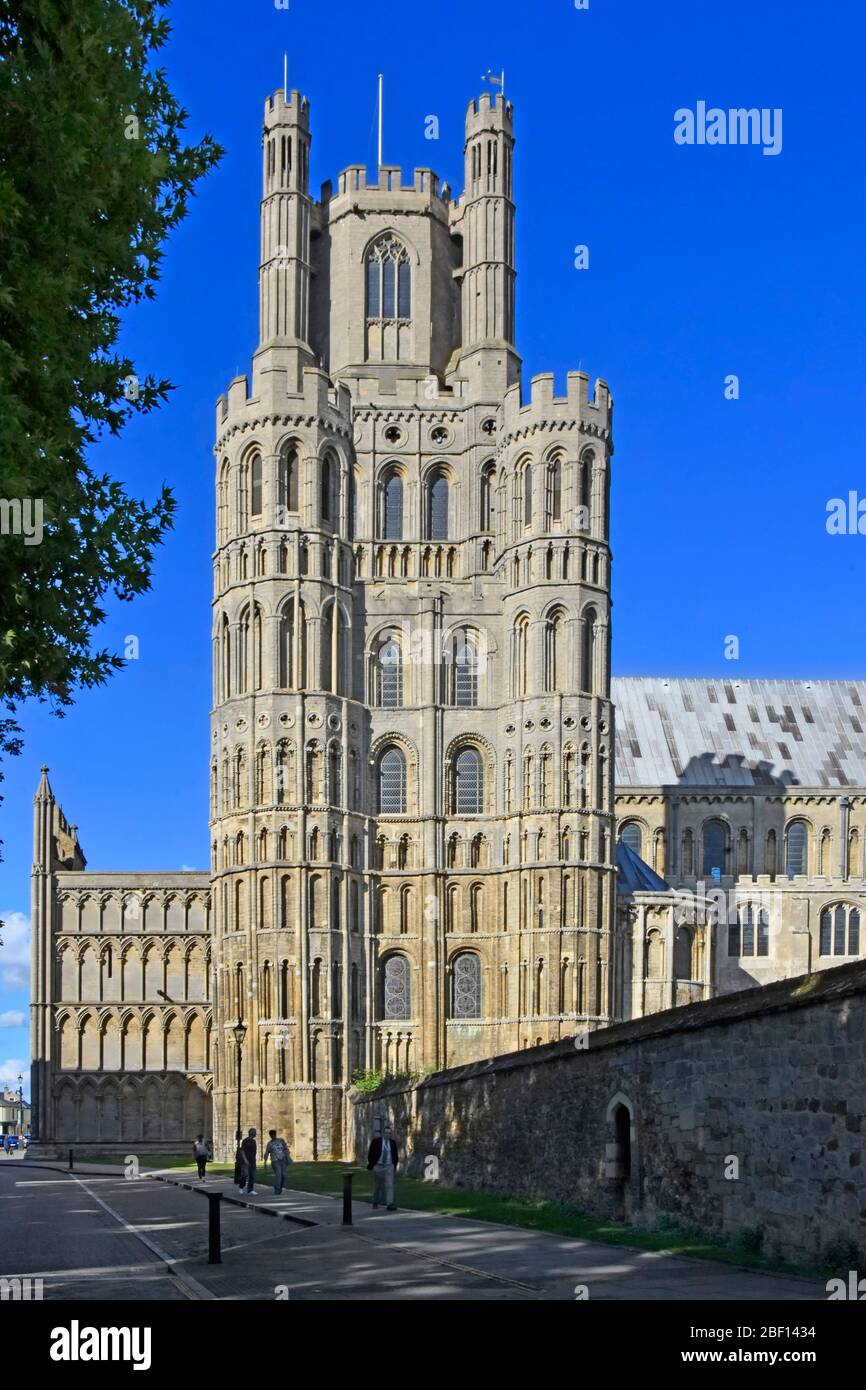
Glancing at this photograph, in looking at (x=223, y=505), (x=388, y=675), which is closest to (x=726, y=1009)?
(x=388, y=675)

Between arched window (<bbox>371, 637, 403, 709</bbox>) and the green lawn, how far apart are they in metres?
27.2

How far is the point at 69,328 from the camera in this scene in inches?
683

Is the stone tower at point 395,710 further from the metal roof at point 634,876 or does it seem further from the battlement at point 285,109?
the metal roof at point 634,876

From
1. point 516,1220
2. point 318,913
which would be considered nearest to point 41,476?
point 516,1220

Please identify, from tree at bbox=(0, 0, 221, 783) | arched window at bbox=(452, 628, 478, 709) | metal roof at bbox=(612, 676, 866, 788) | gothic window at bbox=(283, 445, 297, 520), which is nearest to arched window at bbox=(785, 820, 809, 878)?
metal roof at bbox=(612, 676, 866, 788)

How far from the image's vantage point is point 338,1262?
71.5ft

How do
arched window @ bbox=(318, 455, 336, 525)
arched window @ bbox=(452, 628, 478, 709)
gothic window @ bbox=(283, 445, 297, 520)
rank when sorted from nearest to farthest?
1. gothic window @ bbox=(283, 445, 297, 520)
2. arched window @ bbox=(318, 455, 336, 525)
3. arched window @ bbox=(452, 628, 478, 709)

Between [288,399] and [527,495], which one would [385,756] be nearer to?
[527,495]

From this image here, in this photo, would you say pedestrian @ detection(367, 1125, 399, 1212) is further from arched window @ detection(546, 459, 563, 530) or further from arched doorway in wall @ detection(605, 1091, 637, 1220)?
arched window @ detection(546, 459, 563, 530)

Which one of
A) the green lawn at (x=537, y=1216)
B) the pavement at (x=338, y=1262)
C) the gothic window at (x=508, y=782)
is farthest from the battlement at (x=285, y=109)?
the pavement at (x=338, y=1262)

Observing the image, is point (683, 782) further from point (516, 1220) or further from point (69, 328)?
point (69, 328)

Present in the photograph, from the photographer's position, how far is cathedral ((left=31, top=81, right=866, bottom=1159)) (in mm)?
68188

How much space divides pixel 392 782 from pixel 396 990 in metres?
7.95

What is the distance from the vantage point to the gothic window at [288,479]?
7019 cm
